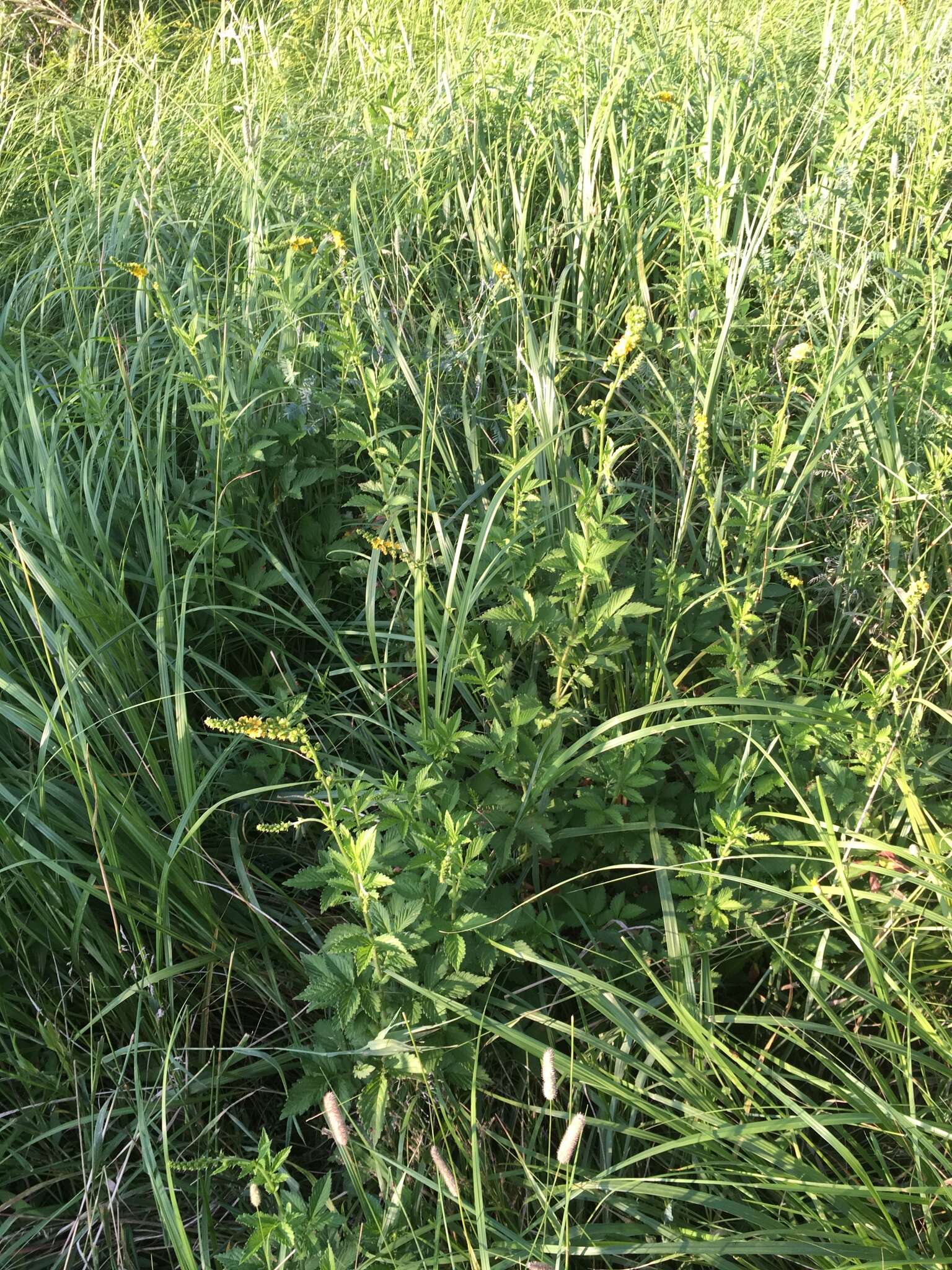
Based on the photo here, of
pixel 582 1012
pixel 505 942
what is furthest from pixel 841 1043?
pixel 505 942

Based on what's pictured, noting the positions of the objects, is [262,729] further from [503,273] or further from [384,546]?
[503,273]

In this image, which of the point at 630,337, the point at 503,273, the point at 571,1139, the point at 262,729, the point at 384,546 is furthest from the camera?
the point at 503,273

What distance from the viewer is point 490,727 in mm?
1618

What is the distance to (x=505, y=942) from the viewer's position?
1.34m

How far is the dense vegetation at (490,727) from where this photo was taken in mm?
1172

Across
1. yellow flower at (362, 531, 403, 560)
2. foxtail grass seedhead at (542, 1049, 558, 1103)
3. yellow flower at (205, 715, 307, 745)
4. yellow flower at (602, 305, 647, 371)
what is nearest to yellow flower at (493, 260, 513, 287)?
yellow flower at (602, 305, 647, 371)

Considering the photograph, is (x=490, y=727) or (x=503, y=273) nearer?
(x=490, y=727)

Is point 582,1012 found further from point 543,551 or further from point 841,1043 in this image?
point 543,551

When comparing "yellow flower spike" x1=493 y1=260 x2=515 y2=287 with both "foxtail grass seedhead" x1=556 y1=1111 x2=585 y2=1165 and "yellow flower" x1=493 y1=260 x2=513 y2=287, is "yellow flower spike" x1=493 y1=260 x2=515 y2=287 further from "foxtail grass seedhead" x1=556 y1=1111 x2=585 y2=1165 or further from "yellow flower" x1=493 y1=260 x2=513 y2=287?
"foxtail grass seedhead" x1=556 y1=1111 x2=585 y2=1165

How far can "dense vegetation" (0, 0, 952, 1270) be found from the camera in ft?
3.84

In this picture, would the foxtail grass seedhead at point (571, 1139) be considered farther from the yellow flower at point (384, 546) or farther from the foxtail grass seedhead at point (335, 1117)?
the yellow flower at point (384, 546)

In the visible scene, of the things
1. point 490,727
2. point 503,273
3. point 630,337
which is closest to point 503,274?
point 503,273

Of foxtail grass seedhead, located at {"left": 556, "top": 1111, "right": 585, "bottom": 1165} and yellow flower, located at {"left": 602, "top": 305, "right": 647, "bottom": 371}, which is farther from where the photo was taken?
yellow flower, located at {"left": 602, "top": 305, "right": 647, "bottom": 371}

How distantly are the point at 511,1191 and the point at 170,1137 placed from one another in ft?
1.51
